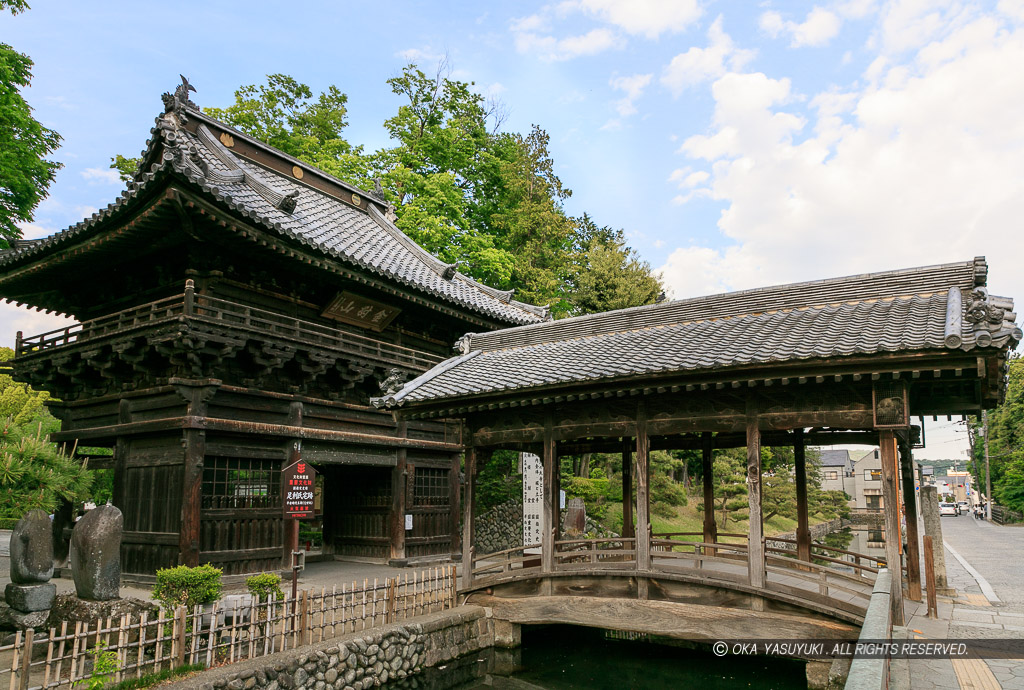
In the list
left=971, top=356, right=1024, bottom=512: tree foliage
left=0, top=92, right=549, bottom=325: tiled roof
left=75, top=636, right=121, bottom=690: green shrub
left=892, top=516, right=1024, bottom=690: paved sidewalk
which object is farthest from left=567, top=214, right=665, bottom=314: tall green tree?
left=971, top=356, right=1024, bottom=512: tree foliage

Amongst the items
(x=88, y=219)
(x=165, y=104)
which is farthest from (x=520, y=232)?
(x=88, y=219)

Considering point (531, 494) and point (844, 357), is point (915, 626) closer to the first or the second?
point (844, 357)

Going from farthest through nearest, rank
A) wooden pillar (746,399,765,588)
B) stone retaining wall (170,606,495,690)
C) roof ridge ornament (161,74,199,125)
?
1. roof ridge ornament (161,74,199,125)
2. wooden pillar (746,399,765,588)
3. stone retaining wall (170,606,495,690)

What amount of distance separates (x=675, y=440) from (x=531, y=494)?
719cm

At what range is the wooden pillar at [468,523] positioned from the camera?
12.7 metres

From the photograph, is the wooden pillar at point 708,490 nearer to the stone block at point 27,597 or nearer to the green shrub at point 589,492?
the green shrub at point 589,492

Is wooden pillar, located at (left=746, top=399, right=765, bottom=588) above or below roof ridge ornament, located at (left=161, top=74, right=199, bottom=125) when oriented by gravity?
below

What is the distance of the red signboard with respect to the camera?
1099cm

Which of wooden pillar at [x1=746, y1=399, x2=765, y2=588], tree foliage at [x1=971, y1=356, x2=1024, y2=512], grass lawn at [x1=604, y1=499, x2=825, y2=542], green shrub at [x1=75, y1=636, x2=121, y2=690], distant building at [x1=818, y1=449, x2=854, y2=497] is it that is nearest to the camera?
green shrub at [x1=75, y1=636, x2=121, y2=690]

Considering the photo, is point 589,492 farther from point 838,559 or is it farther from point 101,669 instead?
point 101,669

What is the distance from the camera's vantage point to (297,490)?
11156 millimetres

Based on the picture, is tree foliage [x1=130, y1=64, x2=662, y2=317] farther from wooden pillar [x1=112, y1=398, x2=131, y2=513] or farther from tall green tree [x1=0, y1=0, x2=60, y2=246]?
wooden pillar [x1=112, y1=398, x2=131, y2=513]

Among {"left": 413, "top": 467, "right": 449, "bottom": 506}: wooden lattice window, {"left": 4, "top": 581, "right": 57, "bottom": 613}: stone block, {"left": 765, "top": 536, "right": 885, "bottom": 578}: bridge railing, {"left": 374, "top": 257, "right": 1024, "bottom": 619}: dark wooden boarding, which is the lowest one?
{"left": 4, "top": 581, "right": 57, "bottom": 613}: stone block

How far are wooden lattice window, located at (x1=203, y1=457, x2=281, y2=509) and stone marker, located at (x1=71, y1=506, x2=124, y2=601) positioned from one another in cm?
265
